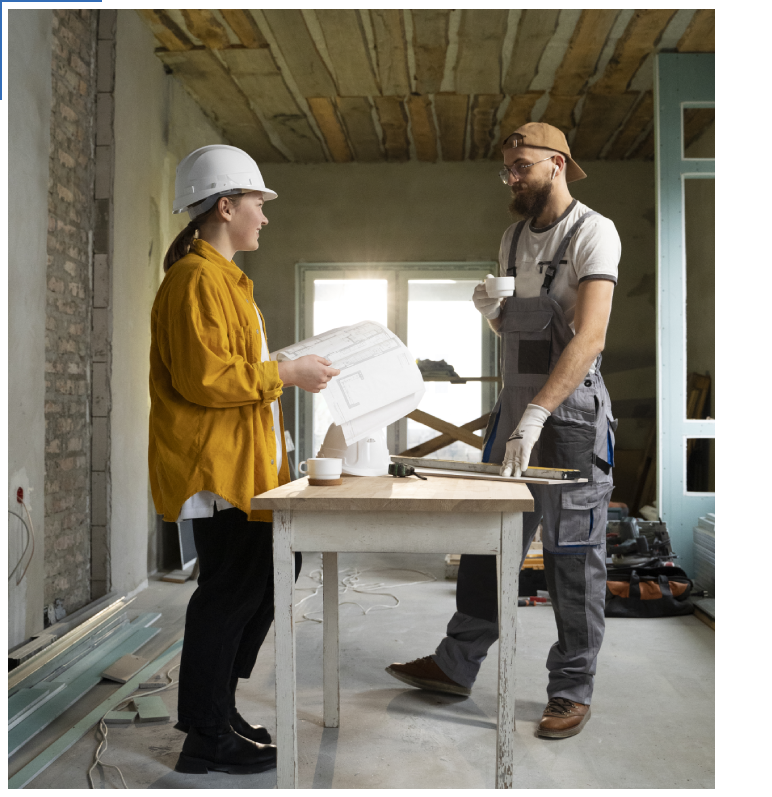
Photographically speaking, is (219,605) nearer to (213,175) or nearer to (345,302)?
(213,175)

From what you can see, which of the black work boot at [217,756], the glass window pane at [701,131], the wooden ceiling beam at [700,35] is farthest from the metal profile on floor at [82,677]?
the glass window pane at [701,131]

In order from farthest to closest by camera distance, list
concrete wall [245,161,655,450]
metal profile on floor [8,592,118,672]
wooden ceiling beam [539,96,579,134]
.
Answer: concrete wall [245,161,655,450], wooden ceiling beam [539,96,579,134], metal profile on floor [8,592,118,672]

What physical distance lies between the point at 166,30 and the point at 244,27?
19.0 inches

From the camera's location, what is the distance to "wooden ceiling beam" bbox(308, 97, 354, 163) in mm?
5634

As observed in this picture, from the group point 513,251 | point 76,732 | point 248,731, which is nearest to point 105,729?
point 76,732

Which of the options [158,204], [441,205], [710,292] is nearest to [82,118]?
[158,204]

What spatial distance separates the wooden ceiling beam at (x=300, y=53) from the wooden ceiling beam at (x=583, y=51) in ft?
5.14

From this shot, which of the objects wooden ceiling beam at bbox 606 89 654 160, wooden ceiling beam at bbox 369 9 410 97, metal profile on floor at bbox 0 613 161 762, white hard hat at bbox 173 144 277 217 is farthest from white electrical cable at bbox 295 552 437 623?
wooden ceiling beam at bbox 606 89 654 160

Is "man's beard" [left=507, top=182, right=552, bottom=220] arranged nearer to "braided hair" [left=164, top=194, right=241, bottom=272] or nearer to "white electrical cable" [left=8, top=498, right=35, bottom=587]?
"braided hair" [left=164, top=194, right=241, bottom=272]

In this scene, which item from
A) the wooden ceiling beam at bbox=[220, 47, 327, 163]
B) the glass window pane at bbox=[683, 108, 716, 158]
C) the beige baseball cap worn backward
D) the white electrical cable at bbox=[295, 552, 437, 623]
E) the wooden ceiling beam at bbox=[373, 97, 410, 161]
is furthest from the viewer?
the wooden ceiling beam at bbox=[373, 97, 410, 161]

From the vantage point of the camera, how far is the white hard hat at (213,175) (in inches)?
80.7

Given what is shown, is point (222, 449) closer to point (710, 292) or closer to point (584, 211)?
point (584, 211)

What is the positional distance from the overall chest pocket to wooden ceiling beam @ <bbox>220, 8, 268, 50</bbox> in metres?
2.81

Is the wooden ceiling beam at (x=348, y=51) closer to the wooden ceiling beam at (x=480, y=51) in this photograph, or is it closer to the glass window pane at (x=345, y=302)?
the wooden ceiling beam at (x=480, y=51)
